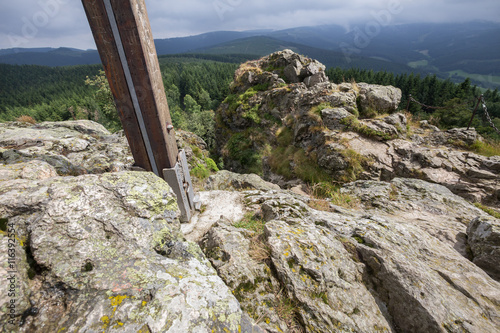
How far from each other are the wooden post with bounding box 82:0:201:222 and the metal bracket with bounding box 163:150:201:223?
26mm

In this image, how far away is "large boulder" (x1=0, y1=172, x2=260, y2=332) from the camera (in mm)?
2037

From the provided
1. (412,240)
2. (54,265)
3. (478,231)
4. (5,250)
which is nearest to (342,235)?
(412,240)

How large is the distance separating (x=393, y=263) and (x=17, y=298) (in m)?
5.39

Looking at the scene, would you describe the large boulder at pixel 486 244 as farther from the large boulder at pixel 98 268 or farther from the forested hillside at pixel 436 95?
the forested hillside at pixel 436 95

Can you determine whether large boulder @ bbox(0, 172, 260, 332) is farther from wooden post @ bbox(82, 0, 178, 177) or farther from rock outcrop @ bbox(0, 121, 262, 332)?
wooden post @ bbox(82, 0, 178, 177)

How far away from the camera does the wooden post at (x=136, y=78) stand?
150 inches

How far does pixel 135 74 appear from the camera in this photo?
14.0ft

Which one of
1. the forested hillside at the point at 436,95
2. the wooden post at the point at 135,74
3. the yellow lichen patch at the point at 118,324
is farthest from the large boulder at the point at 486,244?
the forested hillside at the point at 436,95

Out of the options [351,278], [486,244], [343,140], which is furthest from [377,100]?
[351,278]

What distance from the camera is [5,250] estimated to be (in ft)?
7.29

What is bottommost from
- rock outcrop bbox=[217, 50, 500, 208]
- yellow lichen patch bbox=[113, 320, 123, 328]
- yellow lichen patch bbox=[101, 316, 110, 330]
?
rock outcrop bbox=[217, 50, 500, 208]

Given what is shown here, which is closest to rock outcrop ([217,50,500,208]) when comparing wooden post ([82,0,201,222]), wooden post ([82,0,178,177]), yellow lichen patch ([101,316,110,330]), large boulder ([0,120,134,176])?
wooden post ([82,0,201,222])

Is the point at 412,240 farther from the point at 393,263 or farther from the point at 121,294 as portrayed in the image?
the point at 121,294

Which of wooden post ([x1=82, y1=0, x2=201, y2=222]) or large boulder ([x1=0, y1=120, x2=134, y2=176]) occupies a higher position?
wooden post ([x1=82, y1=0, x2=201, y2=222])
